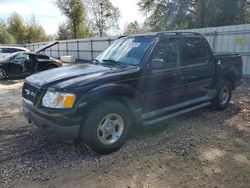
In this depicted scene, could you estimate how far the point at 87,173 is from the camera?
3273 millimetres

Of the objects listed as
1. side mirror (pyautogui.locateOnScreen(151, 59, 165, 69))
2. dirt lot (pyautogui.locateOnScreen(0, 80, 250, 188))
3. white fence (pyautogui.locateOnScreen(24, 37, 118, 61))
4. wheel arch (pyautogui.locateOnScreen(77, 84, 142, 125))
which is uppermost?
white fence (pyautogui.locateOnScreen(24, 37, 118, 61))

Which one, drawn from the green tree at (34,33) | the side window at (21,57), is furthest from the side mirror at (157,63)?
the green tree at (34,33)

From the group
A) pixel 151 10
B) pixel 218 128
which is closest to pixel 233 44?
pixel 218 128

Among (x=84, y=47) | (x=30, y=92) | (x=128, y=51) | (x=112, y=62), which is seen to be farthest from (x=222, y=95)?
(x=84, y=47)

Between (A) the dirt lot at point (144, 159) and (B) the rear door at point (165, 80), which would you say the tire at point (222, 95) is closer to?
(A) the dirt lot at point (144, 159)

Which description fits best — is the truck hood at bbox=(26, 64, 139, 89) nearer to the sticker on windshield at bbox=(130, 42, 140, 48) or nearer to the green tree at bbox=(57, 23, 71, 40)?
the sticker on windshield at bbox=(130, 42, 140, 48)

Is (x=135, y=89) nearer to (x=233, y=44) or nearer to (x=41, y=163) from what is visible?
(x=41, y=163)

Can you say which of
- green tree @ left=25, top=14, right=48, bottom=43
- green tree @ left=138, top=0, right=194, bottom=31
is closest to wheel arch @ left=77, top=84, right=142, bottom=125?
green tree @ left=138, top=0, right=194, bottom=31

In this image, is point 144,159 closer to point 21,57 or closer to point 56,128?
point 56,128

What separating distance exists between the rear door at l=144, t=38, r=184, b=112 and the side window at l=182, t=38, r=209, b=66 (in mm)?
215

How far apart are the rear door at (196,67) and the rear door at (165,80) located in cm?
21

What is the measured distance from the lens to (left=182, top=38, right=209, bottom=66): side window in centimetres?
477

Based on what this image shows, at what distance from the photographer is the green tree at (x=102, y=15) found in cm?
3584

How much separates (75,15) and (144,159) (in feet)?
105
